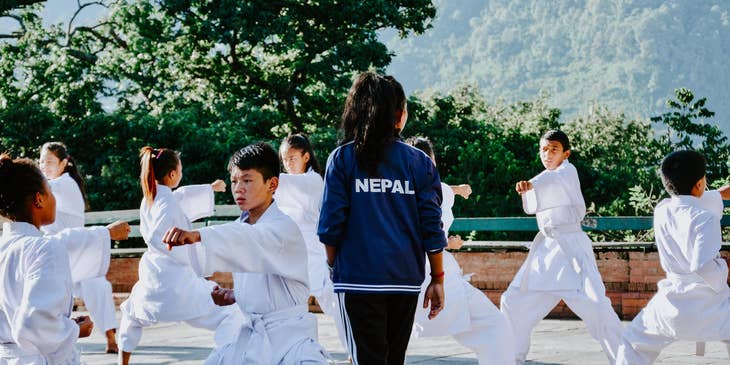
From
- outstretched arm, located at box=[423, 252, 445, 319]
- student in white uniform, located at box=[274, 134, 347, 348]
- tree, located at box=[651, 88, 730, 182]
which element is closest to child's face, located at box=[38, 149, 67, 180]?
student in white uniform, located at box=[274, 134, 347, 348]

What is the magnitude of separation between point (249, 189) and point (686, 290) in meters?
2.61

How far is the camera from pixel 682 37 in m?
116

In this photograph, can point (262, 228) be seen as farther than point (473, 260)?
No

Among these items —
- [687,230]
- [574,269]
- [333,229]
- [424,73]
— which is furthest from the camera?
[424,73]

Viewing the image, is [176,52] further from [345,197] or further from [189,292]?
[345,197]

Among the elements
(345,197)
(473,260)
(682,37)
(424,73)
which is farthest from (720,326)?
(424,73)

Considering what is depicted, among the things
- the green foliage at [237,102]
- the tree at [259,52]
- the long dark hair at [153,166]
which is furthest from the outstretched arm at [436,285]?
the tree at [259,52]

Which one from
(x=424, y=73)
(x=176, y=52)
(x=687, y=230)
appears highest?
(x=424, y=73)

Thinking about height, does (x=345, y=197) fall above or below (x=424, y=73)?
below

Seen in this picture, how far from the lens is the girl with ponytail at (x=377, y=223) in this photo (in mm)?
4234

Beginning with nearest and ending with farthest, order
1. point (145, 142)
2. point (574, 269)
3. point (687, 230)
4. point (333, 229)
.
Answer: point (333, 229)
point (687, 230)
point (574, 269)
point (145, 142)

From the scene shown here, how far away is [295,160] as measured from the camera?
791 centimetres

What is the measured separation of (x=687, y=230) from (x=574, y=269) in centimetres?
151

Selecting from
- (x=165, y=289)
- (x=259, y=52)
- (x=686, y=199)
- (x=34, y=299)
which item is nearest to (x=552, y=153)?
(x=686, y=199)
